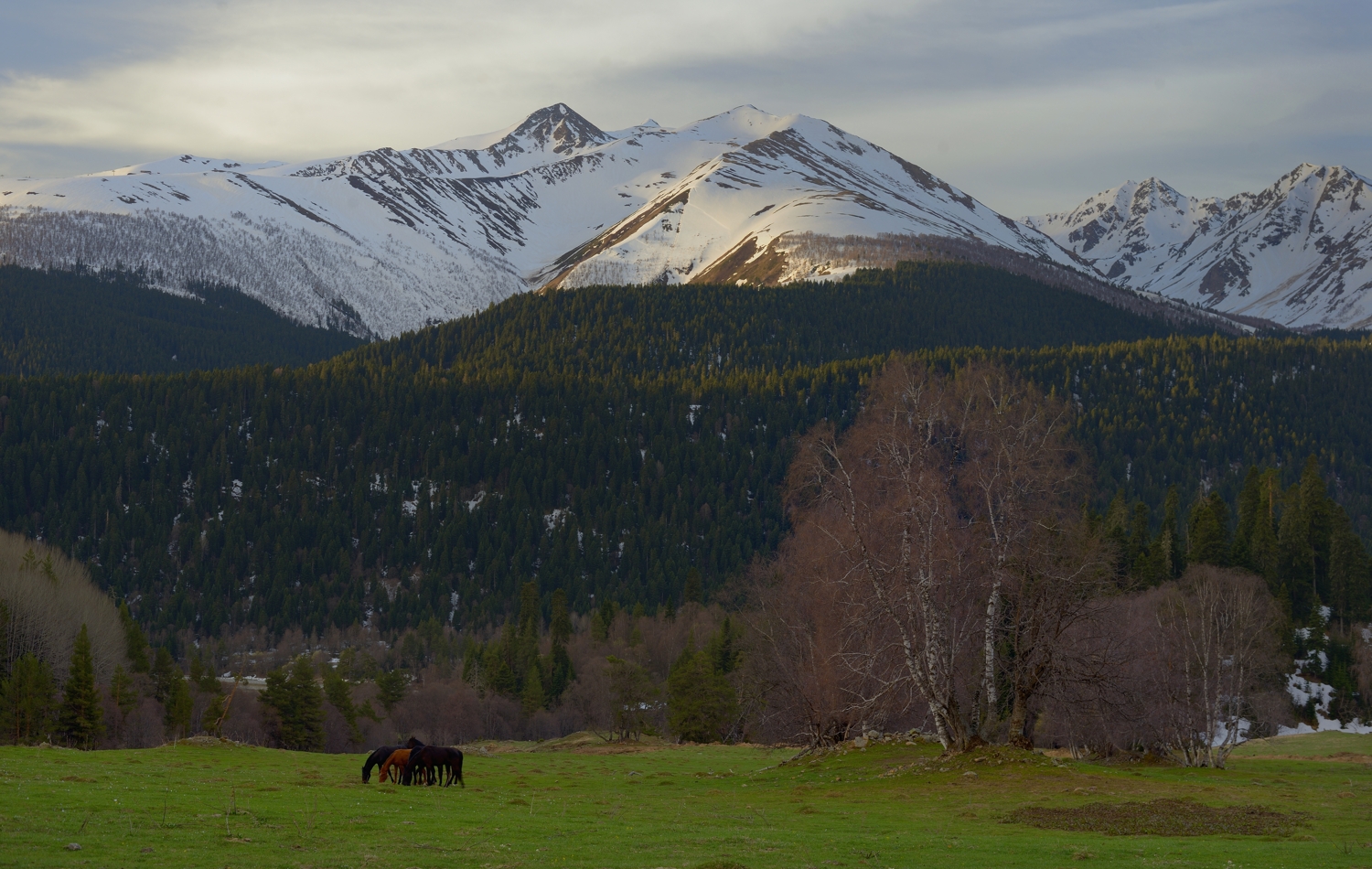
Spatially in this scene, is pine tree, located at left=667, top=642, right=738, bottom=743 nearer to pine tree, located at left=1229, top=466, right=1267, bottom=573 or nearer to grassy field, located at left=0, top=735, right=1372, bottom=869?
grassy field, located at left=0, top=735, right=1372, bottom=869

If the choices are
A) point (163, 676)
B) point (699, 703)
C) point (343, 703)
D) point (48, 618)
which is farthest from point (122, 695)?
point (699, 703)

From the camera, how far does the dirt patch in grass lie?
3069 cm

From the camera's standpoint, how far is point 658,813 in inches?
1364

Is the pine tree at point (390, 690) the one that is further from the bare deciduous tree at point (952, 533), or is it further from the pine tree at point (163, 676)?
the bare deciduous tree at point (952, 533)

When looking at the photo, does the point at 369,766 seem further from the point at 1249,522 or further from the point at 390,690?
the point at 1249,522

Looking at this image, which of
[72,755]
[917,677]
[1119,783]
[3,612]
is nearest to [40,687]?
[3,612]

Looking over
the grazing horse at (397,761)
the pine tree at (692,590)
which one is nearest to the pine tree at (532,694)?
the pine tree at (692,590)

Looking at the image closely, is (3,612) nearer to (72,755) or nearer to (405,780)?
(72,755)

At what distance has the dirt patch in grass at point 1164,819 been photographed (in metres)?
30.7

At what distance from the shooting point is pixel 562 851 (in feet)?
85.0

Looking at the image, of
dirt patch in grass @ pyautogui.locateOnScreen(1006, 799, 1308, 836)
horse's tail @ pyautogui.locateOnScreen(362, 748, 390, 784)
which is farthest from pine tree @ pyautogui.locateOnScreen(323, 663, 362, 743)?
dirt patch in grass @ pyautogui.locateOnScreen(1006, 799, 1308, 836)

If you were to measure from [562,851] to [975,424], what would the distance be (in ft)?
78.8

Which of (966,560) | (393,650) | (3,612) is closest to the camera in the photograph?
(966,560)

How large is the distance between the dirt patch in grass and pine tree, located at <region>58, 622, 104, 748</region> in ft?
217
